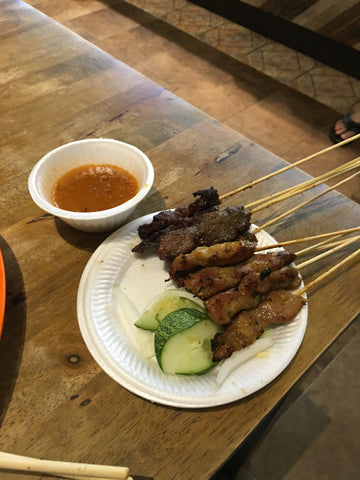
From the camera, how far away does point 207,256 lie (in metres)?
1.60

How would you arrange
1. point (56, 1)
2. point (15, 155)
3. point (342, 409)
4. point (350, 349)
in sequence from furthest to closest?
point (56, 1) → point (350, 349) → point (342, 409) → point (15, 155)

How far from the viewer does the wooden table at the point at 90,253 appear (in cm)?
129

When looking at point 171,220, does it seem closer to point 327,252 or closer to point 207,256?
point 207,256

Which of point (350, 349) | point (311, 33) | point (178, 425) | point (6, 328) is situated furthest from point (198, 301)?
point (311, 33)

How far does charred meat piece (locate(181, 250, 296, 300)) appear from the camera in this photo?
1.57m

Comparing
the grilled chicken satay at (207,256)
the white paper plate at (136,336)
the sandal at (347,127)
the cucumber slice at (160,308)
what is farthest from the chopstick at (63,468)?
the sandal at (347,127)

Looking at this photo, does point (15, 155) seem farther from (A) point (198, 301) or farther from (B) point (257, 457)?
(B) point (257, 457)

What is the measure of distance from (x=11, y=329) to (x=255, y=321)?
958 mm

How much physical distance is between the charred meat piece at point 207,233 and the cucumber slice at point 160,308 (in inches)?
7.4

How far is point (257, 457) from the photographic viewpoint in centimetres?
273

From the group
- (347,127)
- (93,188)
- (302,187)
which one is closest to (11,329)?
(93,188)

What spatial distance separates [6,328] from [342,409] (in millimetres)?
2566

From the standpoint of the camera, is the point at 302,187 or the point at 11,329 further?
the point at 302,187

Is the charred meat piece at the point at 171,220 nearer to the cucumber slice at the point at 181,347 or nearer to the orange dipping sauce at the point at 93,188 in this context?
the orange dipping sauce at the point at 93,188
